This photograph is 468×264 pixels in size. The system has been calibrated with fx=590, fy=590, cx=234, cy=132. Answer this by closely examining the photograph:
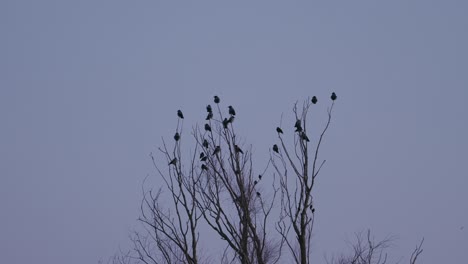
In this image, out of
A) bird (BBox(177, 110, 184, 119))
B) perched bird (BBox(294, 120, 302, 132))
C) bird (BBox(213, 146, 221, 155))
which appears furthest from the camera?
bird (BBox(177, 110, 184, 119))

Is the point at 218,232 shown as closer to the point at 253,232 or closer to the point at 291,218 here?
the point at 253,232

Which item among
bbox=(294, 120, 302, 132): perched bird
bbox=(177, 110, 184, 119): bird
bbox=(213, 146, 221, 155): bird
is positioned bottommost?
bbox=(294, 120, 302, 132): perched bird

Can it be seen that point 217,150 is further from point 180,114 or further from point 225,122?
point 180,114

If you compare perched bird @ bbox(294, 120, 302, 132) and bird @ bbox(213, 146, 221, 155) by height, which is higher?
bird @ bbox(213, 146, 221, 155)

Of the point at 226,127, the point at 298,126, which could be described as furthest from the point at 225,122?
the point at 298,126

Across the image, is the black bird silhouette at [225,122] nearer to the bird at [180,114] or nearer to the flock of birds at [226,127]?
the flock of birds at [226,127]

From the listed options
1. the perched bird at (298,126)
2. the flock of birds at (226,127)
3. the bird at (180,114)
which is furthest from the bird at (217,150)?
the bird at (180,114)

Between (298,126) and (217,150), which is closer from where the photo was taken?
(298,126)

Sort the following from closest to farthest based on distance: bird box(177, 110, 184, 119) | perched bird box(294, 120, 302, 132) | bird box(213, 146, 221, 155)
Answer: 1. perched bird box(294, 120, 302, 132)
2. bird box(213, 146, 221, 155)
3. bird box(177, 110, 184, 119)

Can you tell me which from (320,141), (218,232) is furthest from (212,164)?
(320,141)

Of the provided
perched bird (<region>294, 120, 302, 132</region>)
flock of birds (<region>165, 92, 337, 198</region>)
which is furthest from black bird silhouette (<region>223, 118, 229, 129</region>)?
perched bird (<region>294, 120, 302, 132</region>)

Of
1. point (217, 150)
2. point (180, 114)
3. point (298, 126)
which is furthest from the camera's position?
point (180, 114)

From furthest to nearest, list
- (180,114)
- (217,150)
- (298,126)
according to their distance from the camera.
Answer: (180,114)
(217,150)
(298,126)

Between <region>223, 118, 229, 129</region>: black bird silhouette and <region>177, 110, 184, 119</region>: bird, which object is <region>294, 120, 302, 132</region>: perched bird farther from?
<region>177, 110, 184, 119</region>: bird
